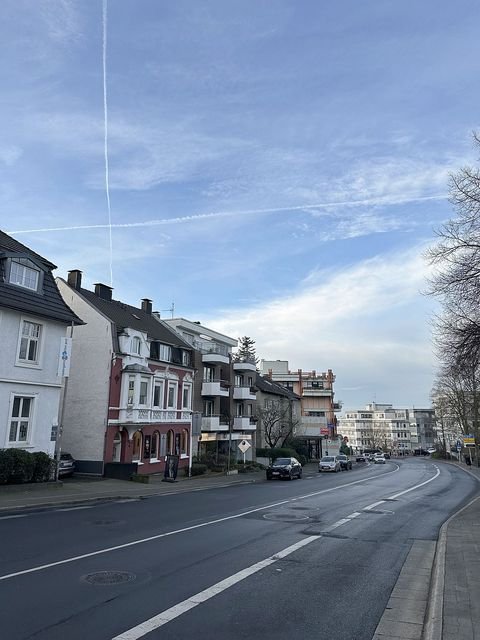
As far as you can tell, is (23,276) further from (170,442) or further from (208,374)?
(208,374)

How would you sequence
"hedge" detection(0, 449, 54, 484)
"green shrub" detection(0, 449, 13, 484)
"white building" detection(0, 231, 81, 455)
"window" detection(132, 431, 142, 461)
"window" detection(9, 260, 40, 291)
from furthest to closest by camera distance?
"window" detection(132, 431, 142, 461) < "window" detection(9, 260, 40, 291) < "white building" detection(0, 231, 81, 455) < "hedge" detection(0, 449, 54, 484) < "green shrub" detection(0, 449, 13, 484)

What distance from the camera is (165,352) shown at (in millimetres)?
36500

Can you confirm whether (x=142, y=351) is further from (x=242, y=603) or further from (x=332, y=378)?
(x=332, y=378)

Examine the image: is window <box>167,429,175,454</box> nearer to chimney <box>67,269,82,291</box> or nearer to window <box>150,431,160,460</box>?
window <box>150,431,160,460</box>

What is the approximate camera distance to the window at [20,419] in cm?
2220

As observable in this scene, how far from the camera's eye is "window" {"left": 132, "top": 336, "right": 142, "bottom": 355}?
3198cm

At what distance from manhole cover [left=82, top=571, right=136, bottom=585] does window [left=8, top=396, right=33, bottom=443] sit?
16073mm

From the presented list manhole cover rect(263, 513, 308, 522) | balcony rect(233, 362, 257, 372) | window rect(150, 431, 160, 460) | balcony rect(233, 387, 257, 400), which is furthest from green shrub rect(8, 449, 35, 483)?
balcony rect(233, 362, 257, 372)

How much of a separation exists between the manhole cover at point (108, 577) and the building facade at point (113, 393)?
2089 cm

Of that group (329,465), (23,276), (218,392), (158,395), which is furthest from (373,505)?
(329,465)

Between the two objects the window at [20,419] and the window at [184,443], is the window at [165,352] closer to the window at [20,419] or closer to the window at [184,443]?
the window at [184,443]

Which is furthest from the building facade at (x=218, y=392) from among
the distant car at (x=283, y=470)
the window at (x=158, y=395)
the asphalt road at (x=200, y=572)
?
the asphalt road at (x=200, y=572)

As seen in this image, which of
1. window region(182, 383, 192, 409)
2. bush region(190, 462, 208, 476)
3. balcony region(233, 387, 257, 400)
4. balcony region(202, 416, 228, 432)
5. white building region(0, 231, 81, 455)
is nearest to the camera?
white building region(0, 231, 81, 455)

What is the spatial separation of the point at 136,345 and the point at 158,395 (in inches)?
183
